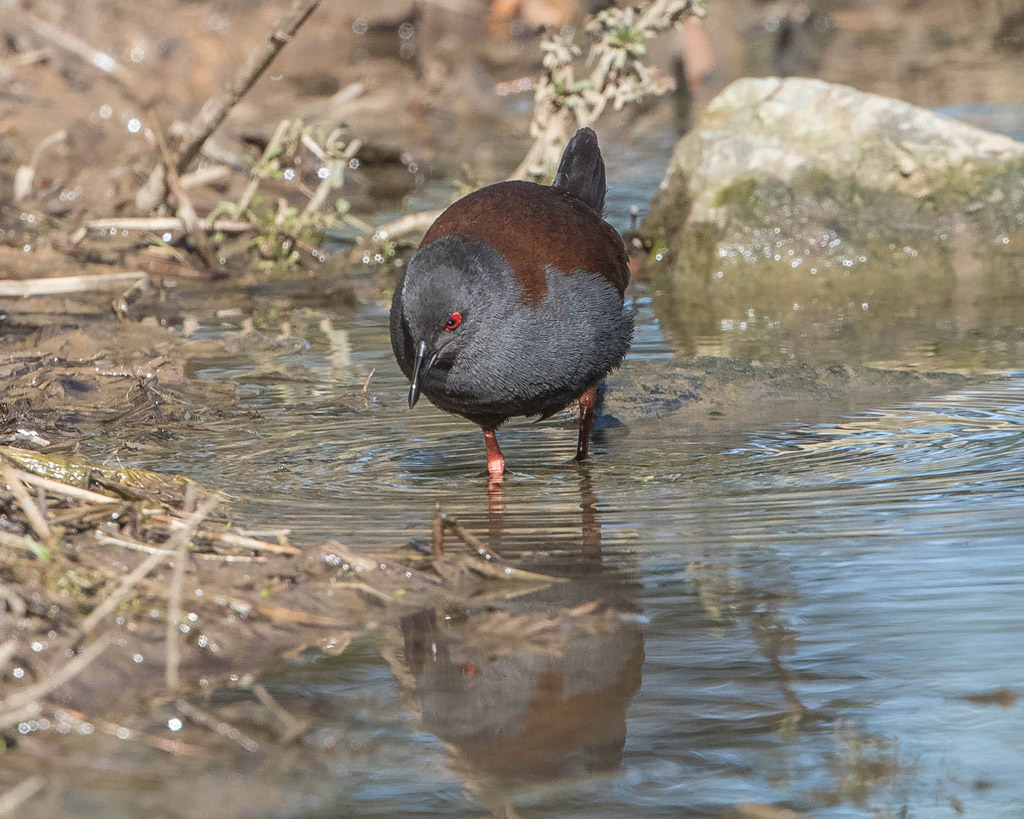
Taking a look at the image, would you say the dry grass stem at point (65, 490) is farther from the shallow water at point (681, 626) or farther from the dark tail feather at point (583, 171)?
the dark tail feather at point (583, 171)

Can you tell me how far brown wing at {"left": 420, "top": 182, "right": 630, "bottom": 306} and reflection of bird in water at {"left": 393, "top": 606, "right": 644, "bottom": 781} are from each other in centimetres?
167

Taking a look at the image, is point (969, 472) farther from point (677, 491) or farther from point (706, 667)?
point (706, 667)

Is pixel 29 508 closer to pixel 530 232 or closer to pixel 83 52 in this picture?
pixel 530 232

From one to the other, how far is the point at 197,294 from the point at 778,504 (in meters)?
5.10

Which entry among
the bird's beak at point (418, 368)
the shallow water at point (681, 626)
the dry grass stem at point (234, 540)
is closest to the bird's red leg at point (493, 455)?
the shallow water at point (681, 626)

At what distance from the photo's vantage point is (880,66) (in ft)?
54.7

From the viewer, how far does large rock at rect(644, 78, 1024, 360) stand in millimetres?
8461

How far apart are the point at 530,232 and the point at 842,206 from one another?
423 centimetres

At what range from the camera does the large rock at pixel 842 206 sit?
846 cm

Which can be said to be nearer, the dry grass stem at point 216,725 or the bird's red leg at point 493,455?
the dry grass stem at point 216,725

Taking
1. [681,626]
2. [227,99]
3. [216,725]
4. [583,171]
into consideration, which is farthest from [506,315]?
[227,99]

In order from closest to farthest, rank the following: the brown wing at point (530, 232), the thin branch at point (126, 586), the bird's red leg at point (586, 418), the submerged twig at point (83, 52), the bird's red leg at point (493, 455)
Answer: the thin branch at point (126, 586) < the brown wing at point (530, 232) < the bird's red leg at point (493, 455) < the bird's red leg at point (586, 418) < the submerged twig at point (83, 52)

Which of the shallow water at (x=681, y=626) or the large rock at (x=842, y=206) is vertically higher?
the large rock at (x=842, y=206)

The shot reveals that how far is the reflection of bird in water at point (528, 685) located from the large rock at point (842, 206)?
16.8 feet
